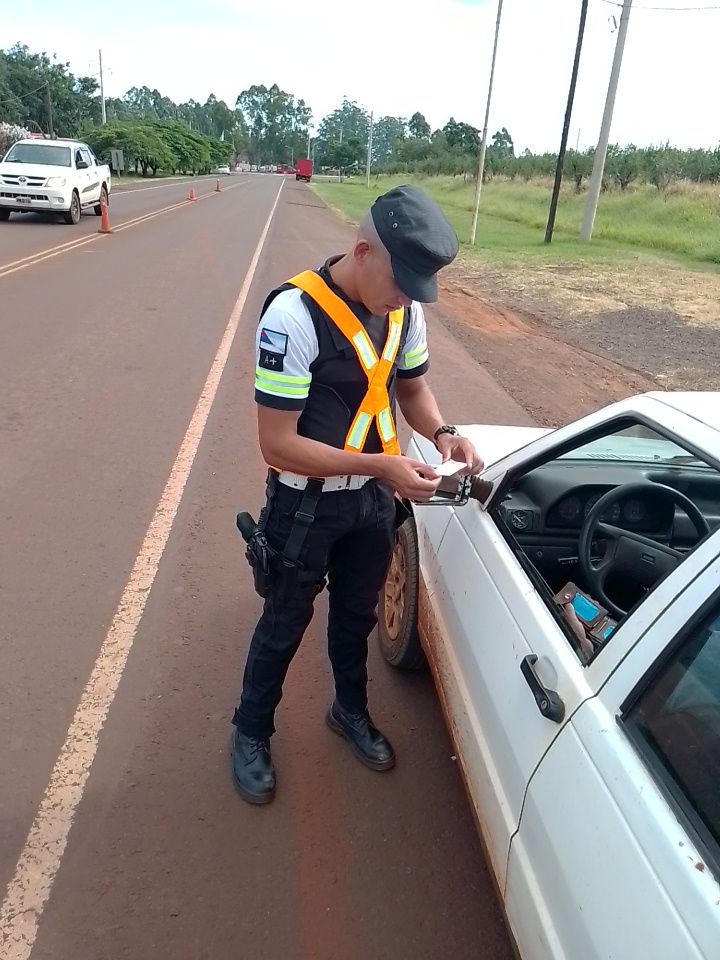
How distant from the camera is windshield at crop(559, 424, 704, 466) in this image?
10.1 feet

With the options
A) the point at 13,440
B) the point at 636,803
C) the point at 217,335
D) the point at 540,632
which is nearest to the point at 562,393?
the point at 217,335

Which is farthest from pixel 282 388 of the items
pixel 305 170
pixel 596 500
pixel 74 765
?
pixel 305 170

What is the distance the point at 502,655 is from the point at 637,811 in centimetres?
72

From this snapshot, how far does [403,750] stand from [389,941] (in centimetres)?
79

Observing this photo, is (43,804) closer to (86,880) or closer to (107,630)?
(86,880)

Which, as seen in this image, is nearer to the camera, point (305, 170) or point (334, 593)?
point (334, 593)

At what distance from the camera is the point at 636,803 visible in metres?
1.50

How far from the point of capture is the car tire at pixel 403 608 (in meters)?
3.23

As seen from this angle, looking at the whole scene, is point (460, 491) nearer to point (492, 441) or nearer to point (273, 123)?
point (492, 441)

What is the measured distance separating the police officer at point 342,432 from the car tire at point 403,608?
407mm

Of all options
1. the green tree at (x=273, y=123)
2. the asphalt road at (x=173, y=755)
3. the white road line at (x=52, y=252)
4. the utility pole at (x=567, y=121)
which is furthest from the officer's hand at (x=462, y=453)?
the green tree at (x=273, y=123)

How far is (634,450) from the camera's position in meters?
3.23

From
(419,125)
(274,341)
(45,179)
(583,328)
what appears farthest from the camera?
(419,125)

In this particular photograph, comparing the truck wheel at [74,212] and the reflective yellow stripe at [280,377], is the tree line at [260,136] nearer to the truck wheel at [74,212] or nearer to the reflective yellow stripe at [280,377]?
the truck wheel at [74,212]
